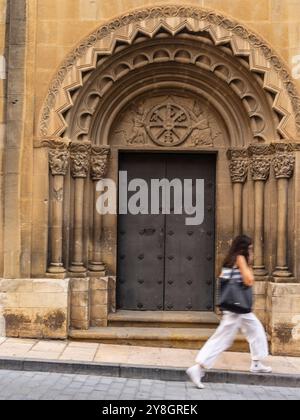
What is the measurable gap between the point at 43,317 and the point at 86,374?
5.81 feet

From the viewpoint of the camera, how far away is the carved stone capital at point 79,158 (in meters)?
9.12

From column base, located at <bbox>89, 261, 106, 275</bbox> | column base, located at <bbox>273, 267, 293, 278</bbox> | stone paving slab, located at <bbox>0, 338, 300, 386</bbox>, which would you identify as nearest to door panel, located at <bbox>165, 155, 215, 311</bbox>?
column base, located at <bbox>89, 261, 106, 275</bbox>

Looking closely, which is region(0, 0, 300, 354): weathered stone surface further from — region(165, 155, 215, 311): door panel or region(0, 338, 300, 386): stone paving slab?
region(165, 155, 215, 311): door panel

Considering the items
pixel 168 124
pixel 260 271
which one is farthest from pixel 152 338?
pixel 168 124

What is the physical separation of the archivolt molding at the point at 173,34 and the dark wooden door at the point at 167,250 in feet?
5.30

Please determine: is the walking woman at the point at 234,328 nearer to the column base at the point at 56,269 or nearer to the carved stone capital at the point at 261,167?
the carved stone capital at the point at 261,167

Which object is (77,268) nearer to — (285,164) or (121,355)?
(121,355)

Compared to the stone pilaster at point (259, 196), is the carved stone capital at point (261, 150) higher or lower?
higher

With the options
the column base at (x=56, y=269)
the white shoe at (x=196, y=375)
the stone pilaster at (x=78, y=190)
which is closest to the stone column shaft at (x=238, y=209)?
the stone pilaster at (x=78, y=190)

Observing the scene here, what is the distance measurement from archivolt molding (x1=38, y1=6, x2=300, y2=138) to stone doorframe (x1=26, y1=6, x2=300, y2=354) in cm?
2

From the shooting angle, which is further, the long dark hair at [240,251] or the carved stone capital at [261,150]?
the carved stone capital at [261,150]

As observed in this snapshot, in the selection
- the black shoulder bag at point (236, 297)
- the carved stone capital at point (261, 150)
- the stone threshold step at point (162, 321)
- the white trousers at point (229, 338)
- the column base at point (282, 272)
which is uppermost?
the carved stone capital at point (261, 150)

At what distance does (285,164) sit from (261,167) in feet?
1.48
